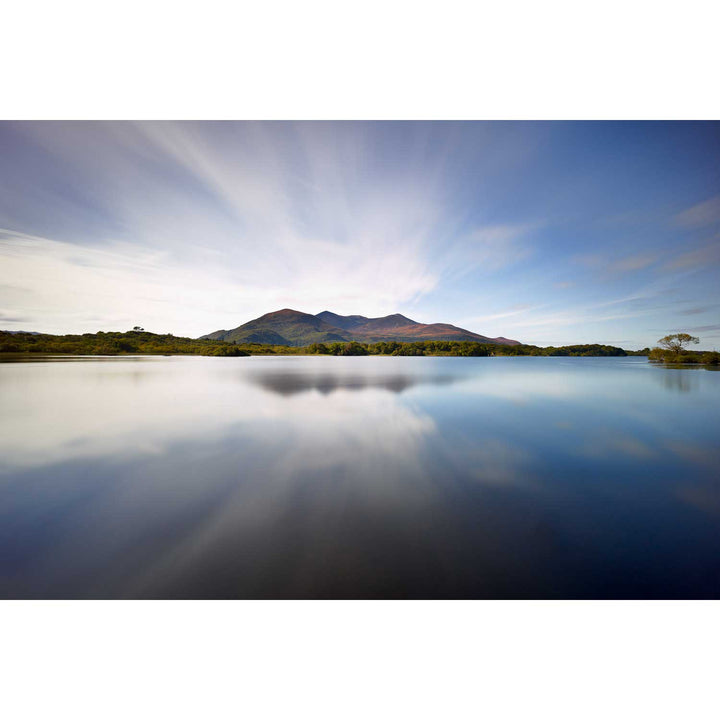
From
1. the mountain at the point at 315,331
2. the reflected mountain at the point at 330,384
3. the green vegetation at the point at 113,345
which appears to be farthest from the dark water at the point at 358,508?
the mountain at the point at 315,331

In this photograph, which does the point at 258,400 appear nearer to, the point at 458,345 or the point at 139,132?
the point at 139,132

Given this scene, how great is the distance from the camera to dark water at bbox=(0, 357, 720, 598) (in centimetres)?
218

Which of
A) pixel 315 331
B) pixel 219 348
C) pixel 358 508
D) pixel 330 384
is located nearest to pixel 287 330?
pixel 315 331

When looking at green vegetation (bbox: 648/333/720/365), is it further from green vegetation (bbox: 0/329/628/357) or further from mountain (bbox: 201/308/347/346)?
mountain (bbox: 201/308/347/346)

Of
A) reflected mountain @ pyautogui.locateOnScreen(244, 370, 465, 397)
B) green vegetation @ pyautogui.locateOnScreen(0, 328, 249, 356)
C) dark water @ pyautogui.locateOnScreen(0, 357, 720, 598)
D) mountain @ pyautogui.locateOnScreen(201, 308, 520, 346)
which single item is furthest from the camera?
mountain @ pyautogui.locateOnScreen(201, 308, 520, 346)

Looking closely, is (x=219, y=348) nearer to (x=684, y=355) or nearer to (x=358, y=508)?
(x=358, y=508)

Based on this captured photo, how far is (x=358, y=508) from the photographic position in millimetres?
3045

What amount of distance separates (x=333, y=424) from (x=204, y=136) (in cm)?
670

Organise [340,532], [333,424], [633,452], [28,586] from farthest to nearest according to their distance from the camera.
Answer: [333,424]
[633,452]
[340,532]
[28,586]

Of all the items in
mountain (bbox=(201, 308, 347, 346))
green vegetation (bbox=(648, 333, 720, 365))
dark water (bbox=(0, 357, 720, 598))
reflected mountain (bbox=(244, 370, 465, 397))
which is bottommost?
dark water (bbox=(0, 357, 720, 598))

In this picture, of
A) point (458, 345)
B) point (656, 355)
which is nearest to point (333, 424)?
point (656, 355)

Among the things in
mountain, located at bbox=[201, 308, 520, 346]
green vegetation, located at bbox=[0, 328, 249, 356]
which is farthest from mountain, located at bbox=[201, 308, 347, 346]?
green vegetation, located at bbox=[0, 328, 249, 356]

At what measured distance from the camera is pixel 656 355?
2444 cm

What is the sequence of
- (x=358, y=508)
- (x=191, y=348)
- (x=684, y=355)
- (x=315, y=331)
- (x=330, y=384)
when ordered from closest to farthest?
(x=358, y=508) < (x=330, y=384) < (x=684, y=355) < (x=191, y=348) < (x=315, y=331)
